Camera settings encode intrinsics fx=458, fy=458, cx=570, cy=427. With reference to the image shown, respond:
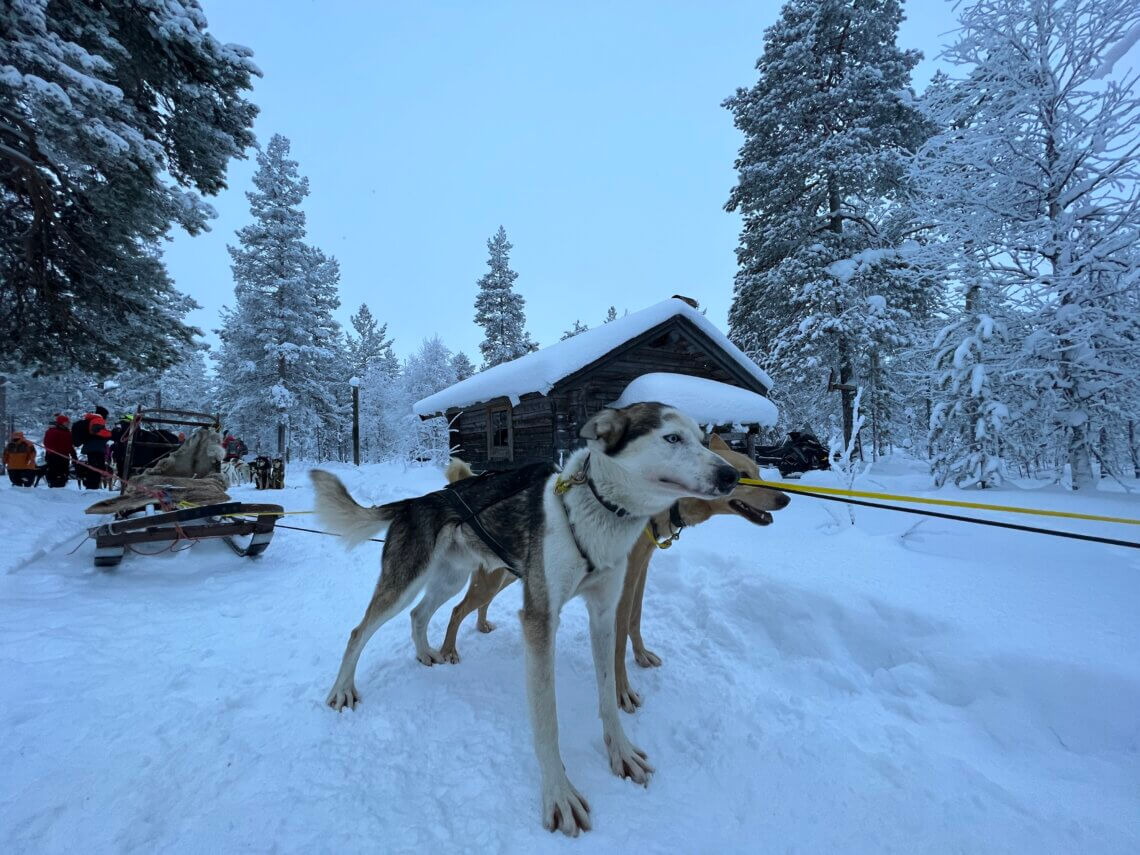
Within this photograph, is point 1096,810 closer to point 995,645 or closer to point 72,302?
point 995,645

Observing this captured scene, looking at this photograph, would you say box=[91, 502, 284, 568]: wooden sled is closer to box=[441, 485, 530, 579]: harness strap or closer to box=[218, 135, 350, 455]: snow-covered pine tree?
box=[441, 485, 530, 579]: harness strap

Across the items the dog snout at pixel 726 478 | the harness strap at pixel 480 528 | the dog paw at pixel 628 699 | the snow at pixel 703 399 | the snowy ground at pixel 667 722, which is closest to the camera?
the snowy ground at pixel 667 722

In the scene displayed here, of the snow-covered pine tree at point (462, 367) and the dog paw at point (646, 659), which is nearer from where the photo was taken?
the dog paw at point (646, 659)

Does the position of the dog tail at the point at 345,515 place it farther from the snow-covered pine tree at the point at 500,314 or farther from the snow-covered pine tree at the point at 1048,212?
the snow-covered pine tree at the point at 500,314

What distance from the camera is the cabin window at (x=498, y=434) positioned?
14417 millimetres

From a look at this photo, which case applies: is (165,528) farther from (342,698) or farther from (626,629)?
(626,629)

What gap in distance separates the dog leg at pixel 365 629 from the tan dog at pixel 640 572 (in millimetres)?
566

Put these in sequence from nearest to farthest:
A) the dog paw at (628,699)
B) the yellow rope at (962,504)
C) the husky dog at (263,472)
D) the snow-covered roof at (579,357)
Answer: the yellow rope at (962,504), the dog paw at (628,699), the snow-covered roof at (579,357), the husky dog at (263,472)

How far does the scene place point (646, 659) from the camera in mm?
3098

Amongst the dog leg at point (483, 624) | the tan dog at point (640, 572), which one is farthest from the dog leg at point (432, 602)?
the dog leg at point (483, 624)

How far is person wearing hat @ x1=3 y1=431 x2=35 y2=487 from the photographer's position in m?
11.4

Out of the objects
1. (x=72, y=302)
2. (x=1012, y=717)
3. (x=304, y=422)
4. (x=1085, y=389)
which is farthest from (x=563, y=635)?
(x=304, y=422)

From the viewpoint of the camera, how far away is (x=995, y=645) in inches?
103

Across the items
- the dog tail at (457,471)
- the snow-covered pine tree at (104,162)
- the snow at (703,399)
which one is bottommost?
the dog tail at (457,471)
